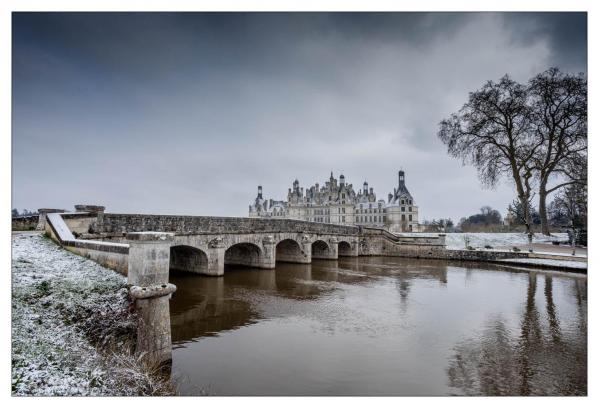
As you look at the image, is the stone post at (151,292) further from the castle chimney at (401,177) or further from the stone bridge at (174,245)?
the castle chimney at (401,177)

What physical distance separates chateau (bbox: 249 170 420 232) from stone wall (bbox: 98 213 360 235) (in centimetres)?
4660

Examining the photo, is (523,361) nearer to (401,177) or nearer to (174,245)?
(174,245)

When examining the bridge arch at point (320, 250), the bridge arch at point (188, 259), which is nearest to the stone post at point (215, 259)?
the bridge arch at point (188, 259)

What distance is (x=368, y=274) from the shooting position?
22578 mm

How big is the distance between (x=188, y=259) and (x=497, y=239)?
33114 mm

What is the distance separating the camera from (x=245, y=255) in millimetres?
24594

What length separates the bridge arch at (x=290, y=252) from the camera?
2764cm

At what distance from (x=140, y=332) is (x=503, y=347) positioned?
9175 millimetres

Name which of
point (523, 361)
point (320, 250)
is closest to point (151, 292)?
point (523, 361)

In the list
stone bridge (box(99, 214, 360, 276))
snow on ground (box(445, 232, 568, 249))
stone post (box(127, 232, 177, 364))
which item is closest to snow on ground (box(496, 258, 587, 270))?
snow on ground (box(445, 232, 568, 249))

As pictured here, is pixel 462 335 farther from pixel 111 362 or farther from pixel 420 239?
pixel 420 239

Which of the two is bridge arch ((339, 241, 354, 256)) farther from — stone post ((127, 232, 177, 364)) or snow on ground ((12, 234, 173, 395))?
stone post ((127, 232, 177, 364))

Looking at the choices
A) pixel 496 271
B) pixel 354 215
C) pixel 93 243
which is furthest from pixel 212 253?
pixel 354 215

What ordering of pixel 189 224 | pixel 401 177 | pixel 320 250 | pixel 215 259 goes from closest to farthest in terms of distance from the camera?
1. pixel 189 224
2. pixel 215 259
3. pixel 320 250
4. pixel 401 177
